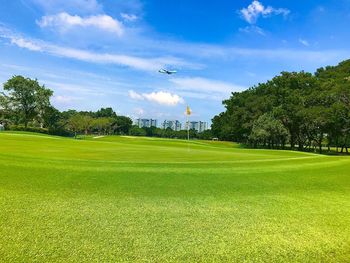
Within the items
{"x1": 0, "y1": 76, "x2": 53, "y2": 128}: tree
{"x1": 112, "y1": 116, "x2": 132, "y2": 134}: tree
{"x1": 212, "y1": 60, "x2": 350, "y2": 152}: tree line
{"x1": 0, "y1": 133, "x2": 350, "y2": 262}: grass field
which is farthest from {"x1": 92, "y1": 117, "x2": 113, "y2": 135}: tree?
{"x1": 0, "y1": 133, "x2": 350, "y2": 262}: grass field

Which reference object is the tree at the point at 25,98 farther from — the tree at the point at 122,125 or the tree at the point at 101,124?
the tree at the point at 122,125

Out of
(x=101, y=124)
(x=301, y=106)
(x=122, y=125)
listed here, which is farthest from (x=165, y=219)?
(x=122, y=125)

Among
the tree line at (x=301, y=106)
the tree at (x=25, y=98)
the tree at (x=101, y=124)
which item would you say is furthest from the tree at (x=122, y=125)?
the tree line at (x=301, y=106)

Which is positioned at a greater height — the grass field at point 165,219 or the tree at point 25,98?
the tree at point 25,98

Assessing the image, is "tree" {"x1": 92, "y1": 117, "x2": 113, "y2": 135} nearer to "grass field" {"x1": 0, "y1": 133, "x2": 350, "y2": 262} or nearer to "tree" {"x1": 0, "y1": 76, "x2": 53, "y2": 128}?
"tree" {"x1": 0, "y1": 76, "x2": 53, "y2": 128}

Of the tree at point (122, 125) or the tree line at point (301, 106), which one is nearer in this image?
the tree line at point (301, 106)

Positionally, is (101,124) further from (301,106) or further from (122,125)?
(301,106)
